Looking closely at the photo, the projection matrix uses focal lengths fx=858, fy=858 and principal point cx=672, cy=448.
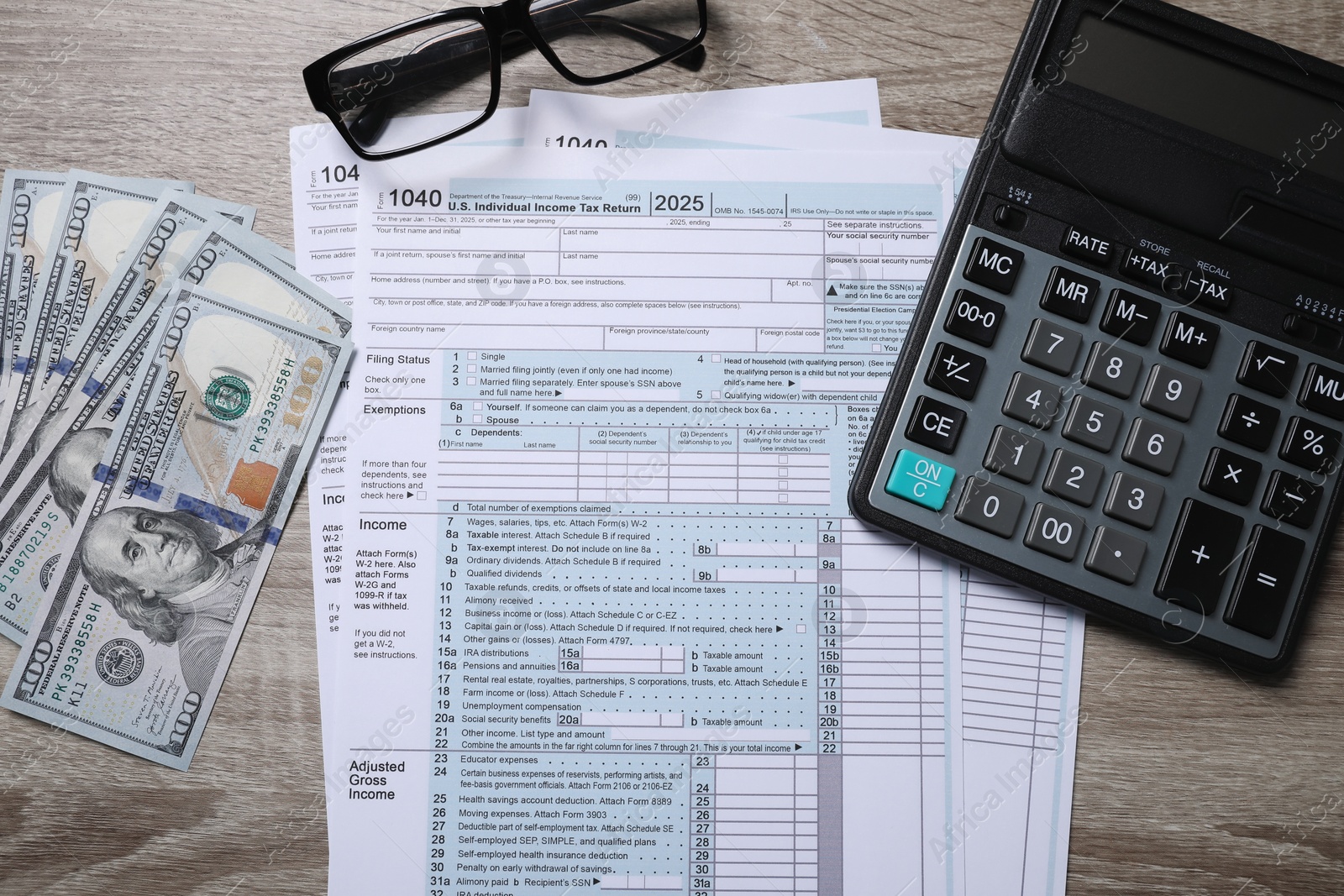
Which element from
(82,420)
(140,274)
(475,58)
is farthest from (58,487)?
(475,58)

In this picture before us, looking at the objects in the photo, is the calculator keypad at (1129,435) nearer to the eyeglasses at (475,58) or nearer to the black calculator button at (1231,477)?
the black calculator button at (1231,477)

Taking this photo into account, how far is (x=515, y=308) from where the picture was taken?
1.86ft

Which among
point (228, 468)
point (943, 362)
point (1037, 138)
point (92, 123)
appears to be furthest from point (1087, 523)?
point (92, 123)

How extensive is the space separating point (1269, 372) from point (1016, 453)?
6.3 inches

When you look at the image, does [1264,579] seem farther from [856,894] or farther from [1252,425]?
[856,894]

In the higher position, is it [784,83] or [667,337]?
[784,83]

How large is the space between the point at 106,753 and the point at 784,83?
0.62 metres

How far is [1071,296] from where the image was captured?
1.72 ft

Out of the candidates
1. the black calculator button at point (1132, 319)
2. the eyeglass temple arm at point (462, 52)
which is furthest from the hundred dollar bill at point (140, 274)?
the black calculator button at point (1132, 319)

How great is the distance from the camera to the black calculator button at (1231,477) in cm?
51

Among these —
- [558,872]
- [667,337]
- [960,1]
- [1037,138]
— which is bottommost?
[558,872]

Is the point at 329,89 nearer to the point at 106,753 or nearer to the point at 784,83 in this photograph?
the point at 784,83

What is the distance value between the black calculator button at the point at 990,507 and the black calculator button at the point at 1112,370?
0.08 metres

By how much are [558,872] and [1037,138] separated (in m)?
0.54
